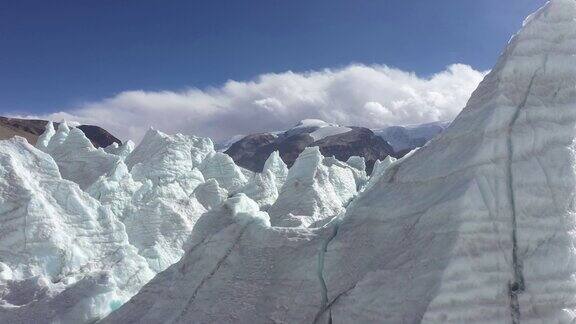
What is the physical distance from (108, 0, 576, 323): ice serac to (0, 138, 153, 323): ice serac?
144 centimetres

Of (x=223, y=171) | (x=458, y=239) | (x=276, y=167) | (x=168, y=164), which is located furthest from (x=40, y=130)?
(x=458, y=239)

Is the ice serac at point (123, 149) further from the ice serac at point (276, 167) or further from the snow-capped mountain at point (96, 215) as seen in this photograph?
the ice serac at point (276, 167)

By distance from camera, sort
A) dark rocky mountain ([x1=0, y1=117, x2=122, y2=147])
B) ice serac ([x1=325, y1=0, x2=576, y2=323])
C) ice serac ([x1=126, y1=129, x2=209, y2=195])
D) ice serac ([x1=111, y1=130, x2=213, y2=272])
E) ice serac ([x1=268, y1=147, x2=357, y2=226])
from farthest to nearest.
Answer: dark rocky mountain ([x1=0, y1=117, x2=122, y2=147]) → ice serac ([x1=126, y1=129, x2=209, y2=195]) → ice serac ([x1=268, y1=147, x2=357, y2=226]) → ice serac ([x1=111, y1=130, x2=213, y2=272]) → ice serac ([x1=325, y1=0, x2=576, y2=323])

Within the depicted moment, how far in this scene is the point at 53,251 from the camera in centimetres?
1492

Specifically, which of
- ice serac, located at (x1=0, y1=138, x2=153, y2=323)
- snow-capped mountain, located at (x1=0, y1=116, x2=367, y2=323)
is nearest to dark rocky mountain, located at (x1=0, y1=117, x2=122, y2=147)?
snow-capped mountain, located at (x1=0, y1=116, x2=367, y2=323)

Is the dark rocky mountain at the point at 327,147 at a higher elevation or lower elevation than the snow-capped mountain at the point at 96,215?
higher

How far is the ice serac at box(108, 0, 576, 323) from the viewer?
217 inches

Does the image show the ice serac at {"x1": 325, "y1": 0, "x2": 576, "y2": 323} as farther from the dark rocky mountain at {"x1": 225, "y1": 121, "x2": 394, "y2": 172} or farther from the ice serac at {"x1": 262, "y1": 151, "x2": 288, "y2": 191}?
the dark rocky mountain at {"x1": 225, "y1": 121, "x2": 394, "y2": 172}

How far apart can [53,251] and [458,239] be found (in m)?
12.3

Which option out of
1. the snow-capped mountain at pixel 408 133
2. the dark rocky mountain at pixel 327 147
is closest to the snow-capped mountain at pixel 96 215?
the dark rocky mountain at pixel 327 147

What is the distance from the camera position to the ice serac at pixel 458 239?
552 cm

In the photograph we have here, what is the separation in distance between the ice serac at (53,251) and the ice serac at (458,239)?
56.9 inches

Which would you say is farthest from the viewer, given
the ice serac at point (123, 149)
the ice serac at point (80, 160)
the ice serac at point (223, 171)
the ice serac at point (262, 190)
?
the ice serac at point (123, 149)

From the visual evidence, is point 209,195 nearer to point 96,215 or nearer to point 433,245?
point 96,215
